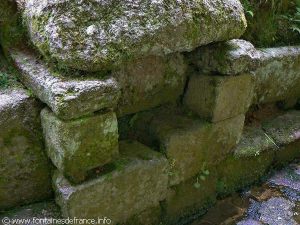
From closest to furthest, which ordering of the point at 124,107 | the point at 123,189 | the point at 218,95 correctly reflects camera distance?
the point at 123,189 → the point at 124,107 → the point at 218,95

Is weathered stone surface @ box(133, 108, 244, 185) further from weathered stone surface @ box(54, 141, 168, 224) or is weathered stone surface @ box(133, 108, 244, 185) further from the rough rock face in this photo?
the rough rock face

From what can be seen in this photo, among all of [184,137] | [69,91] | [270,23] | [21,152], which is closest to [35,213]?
[21,152]

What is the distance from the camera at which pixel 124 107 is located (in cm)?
232

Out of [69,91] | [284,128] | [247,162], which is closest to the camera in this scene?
[69,91]

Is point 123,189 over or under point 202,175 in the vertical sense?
over

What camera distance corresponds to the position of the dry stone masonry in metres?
1.76

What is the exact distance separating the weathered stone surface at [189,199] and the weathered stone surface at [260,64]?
0.80m

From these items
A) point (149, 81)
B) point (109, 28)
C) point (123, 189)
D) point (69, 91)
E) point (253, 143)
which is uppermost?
point (109, 28)

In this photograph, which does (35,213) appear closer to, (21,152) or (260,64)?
(21,152)

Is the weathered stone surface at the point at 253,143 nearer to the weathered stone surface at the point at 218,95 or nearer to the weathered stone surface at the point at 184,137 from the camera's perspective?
the weathered stone surface at the point at 184,137

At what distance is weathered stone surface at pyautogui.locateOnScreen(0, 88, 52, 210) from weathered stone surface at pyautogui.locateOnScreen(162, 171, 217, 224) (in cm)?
87

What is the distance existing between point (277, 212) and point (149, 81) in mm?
1377

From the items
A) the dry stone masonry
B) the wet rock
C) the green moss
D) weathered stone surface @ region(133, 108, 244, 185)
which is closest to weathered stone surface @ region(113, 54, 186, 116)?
the dry stone masonry

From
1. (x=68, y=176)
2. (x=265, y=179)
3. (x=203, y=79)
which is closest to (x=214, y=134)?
(x=203, y=79)
